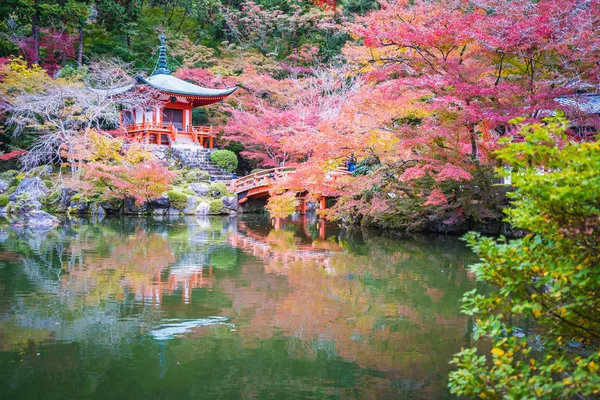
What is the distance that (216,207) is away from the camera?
2011 centimetres

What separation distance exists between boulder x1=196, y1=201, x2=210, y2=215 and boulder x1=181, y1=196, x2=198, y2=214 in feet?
0.48

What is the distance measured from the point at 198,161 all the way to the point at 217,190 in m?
3.20

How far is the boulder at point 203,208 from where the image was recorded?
1983 centimetres

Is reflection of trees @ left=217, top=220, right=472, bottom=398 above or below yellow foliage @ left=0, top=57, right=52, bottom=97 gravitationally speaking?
below

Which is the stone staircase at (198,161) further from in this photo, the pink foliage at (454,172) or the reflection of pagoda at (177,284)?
the reflection of pagoda at (177,284)

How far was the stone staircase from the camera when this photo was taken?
75.3ft

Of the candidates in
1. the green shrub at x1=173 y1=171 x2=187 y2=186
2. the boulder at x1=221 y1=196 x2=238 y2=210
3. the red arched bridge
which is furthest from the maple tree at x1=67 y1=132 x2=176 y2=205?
the red arched bridge

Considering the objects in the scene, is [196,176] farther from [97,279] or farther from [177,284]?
[177,284]

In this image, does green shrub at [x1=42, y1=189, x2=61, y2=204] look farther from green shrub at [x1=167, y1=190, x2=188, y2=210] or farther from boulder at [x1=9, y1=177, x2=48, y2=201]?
green shrub at [x1=167, y1=190, x2=188, y2=210]

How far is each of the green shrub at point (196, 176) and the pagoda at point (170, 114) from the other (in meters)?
2.60

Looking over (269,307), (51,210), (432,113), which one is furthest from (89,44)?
(269,307)

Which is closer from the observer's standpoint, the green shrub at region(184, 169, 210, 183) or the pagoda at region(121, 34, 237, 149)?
the green shrub at region(184, 169, 210, 183)

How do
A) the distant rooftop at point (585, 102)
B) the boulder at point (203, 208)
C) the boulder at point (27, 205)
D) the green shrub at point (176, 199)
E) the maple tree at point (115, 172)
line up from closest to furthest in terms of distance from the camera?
1. the distant rooftop at point (585, 102)
2. the boulder at point (27, 205)
3. the maple tree at point (115, 172)
4. the green shrub at point (176, 199)
5. the boulder at point (203, 208)

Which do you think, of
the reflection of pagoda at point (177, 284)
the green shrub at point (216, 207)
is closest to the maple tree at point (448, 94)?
the reflection of pagoda at point (177, 284)
